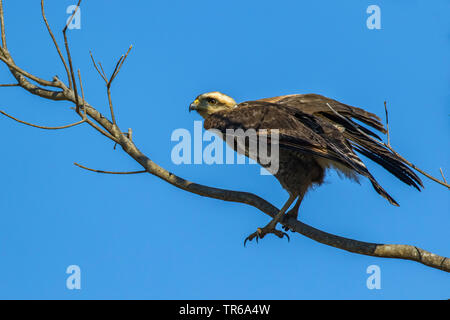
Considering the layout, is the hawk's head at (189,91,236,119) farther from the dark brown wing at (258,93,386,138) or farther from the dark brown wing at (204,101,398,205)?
the dark brown wing at (258,93,386,138)

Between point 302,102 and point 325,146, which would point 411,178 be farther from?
point 302,102

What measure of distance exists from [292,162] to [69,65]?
2235mm

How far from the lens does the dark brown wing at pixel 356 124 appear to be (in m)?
5.19

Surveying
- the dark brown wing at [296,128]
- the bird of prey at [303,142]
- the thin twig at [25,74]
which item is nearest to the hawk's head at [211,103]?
the bird of prey at [303,142]

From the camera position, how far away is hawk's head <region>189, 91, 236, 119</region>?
593cm

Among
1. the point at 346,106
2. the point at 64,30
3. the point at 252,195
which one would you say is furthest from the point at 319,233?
the point at 64,30

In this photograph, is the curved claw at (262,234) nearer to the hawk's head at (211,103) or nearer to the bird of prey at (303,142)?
the bird of prey at (303,142)

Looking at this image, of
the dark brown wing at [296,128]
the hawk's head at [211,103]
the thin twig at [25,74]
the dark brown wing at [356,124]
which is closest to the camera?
the thin twig at [25,74]

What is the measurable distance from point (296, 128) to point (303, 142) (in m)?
0.26

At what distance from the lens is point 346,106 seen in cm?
609

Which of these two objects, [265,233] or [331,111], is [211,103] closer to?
[331,111]

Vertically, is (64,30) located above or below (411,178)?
above

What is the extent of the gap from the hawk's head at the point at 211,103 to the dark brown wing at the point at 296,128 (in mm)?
236

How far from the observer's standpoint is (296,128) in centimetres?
513
